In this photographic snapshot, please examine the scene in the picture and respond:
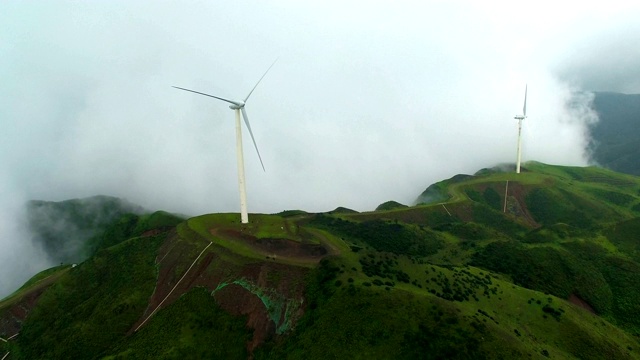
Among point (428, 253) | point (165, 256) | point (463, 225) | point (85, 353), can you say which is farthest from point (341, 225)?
point (85, 353)

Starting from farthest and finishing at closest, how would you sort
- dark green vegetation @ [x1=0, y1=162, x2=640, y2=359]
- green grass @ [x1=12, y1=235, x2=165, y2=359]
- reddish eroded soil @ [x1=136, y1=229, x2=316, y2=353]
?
green grass @ [x1=12, y1=235, x2=165, y2=359] < reddish eroded soil @ [x1=136, y1=229, x2=316, y2=353] < dark green vegetation @ [x1=0, y1=162, x2=640, y2=359]

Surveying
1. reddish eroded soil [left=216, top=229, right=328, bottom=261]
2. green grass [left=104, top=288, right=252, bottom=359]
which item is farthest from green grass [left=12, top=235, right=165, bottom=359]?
reddish eroded soil [left=216, top=229, right=328, bottom=261]

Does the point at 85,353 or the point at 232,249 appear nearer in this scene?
the point at 85,353

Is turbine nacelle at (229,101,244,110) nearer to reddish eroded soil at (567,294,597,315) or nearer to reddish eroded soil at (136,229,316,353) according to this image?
reddish eroded soil at (136,229,316,353)

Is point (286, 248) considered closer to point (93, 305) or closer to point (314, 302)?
point (314, 302)

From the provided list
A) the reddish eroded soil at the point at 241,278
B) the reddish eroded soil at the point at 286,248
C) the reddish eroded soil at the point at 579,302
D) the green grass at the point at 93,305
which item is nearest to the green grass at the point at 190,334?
the reddish eroded soil at the point at 241,278

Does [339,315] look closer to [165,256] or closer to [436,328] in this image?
[436,328]

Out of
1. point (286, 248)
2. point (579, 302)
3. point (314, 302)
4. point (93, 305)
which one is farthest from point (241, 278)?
point (579, 302)
